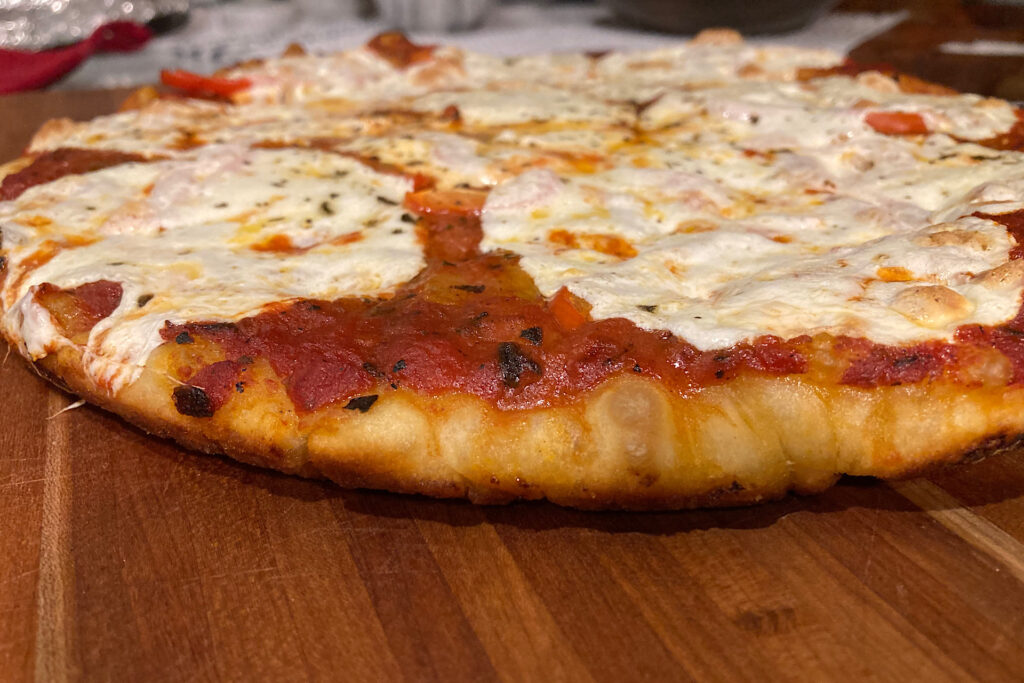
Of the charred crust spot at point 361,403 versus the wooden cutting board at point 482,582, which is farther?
the charred crust spot at point 361,403

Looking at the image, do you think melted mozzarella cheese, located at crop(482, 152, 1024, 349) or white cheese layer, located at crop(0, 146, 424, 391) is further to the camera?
white cheese layer, located at crop(0, 146, 424, 391)

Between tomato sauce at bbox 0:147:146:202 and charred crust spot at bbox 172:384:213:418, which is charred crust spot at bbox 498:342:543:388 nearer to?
charred crust spot at bbox 172:384:213:418

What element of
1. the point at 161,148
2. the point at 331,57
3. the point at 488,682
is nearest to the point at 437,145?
the point at 161,148

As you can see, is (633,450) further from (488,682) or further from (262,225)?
(262,225)

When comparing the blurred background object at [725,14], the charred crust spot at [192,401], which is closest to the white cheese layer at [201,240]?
the charred crust spot at [192,401]

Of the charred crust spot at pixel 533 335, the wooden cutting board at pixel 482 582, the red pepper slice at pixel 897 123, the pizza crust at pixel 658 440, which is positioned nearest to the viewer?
the wooden cutting board at pixel 482 582

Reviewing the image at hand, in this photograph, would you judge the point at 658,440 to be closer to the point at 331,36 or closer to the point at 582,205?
the point at 582,205

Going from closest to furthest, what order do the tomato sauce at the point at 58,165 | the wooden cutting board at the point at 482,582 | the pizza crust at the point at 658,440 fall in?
the wooden cutting board at the point at 482,582, the pizza crust at the point at 658,440, the tomato sauce at the point at 58,165

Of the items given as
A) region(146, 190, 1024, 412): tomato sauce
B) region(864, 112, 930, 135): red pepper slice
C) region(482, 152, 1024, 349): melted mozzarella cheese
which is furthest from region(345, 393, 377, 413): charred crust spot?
region(864, 112, 930, 135): red pepper slice

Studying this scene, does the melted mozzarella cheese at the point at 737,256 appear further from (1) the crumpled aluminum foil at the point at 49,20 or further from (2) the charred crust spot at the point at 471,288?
(1) the crumpled aluminum foil at the point at 49,20
